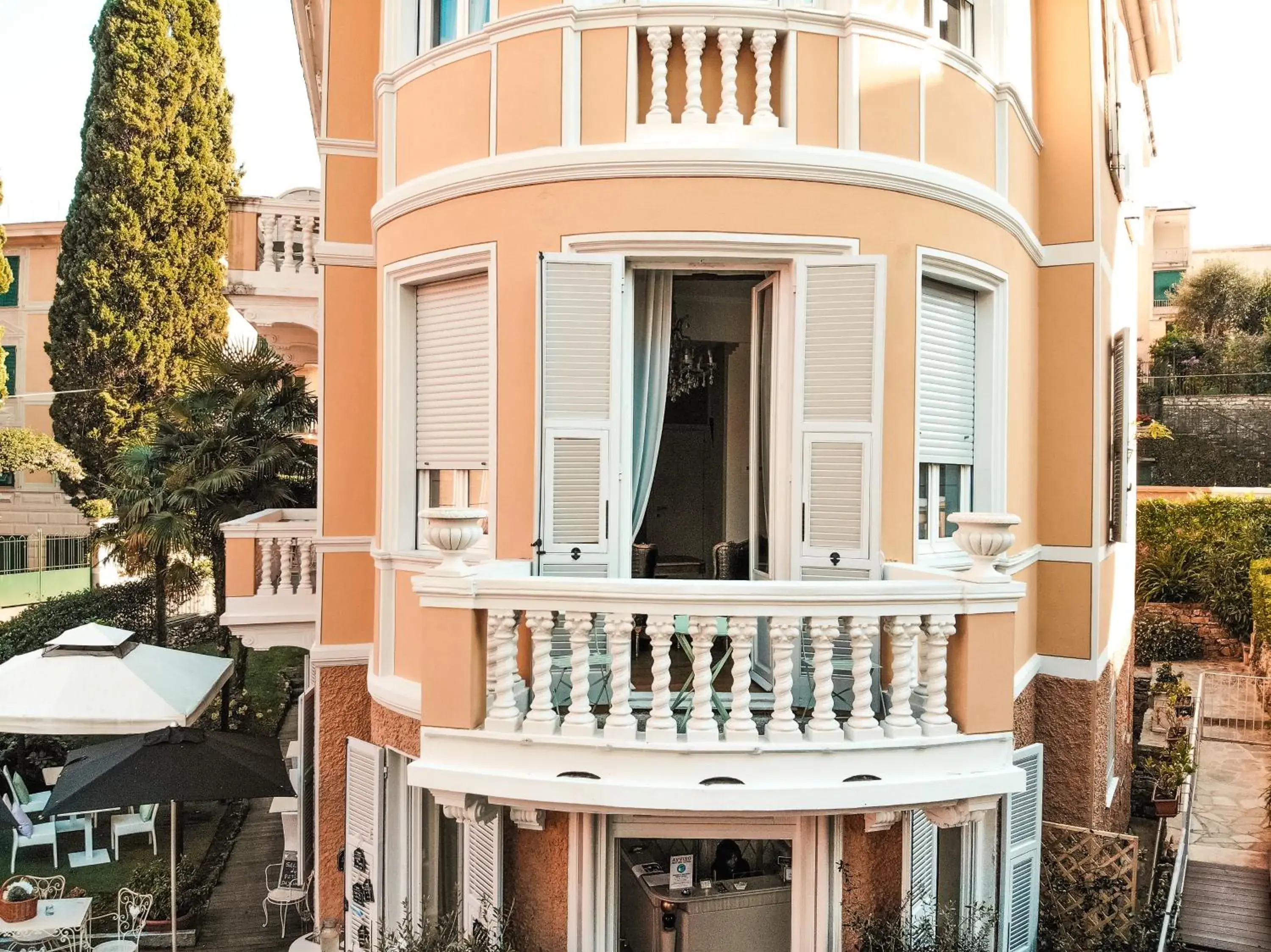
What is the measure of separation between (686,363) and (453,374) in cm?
260

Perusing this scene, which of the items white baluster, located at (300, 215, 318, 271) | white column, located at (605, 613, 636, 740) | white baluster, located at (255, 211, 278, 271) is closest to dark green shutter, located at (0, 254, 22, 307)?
white baluster, located at (255, 211, 278, 271)

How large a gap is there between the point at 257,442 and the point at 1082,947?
1067 centimetres

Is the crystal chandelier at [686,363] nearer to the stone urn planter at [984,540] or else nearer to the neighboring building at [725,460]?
the neighboring building at [725,460]

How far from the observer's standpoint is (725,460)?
8.18 m

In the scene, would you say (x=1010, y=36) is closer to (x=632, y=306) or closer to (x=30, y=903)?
(x=632, y=306)

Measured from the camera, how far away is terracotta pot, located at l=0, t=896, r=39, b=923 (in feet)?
29.4

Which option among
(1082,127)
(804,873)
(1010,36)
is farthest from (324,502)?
(1082,127)

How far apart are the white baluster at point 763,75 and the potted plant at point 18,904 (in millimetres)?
9548

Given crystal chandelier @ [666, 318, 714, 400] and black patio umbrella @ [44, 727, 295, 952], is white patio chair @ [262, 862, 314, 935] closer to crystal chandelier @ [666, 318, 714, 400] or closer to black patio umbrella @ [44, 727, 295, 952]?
Result: black patio umbrella @ [44, 727, 295, 952]

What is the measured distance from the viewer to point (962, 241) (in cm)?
675

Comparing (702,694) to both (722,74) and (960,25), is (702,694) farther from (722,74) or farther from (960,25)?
(960,25)

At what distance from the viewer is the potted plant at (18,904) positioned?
29.4ft

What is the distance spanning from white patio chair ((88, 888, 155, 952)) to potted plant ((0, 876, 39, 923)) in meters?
0.58

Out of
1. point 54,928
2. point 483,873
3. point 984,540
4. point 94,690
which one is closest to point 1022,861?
point 984,540
